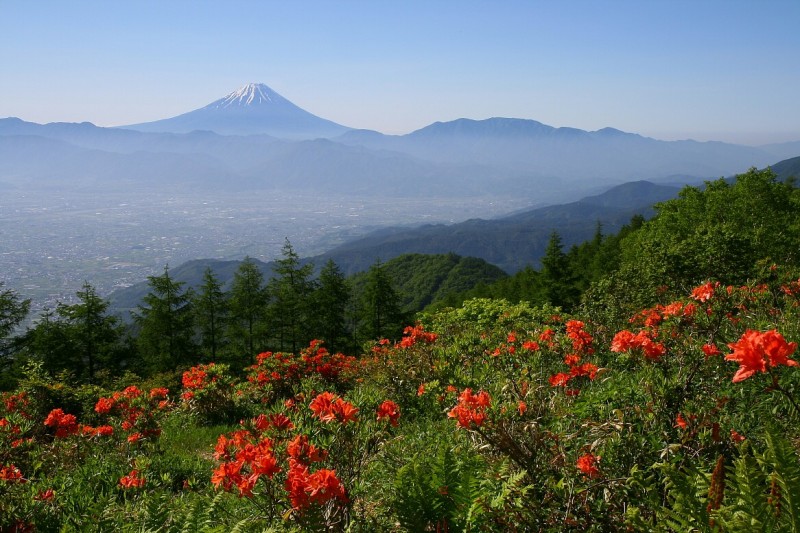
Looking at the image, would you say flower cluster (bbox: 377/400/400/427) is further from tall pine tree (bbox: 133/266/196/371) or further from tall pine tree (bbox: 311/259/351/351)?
tall pine tree (bbox: 311/259/351/351)

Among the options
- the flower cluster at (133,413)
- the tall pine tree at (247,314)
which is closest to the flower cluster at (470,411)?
the flower cluster at (133,413)

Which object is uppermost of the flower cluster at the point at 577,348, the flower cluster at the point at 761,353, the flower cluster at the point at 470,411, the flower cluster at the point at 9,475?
the flower cluster at the point at 761,353

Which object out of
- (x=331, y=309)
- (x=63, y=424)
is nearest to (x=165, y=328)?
(x=331, y=309)

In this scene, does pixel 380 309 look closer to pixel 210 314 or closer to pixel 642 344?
pixel 210 314

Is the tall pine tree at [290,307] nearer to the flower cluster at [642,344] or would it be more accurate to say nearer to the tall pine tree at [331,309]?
the tall pine tree at [331,309]

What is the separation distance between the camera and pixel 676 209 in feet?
89.5

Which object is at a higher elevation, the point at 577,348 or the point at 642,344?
the point at 642,344

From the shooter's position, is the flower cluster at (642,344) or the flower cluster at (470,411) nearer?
the flower cluster at (470,411)

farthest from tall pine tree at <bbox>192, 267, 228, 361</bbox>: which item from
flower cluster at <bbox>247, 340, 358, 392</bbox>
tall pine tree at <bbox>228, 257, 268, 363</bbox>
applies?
flower cluster at <bbox>247, 340, 358, 392</bbox>

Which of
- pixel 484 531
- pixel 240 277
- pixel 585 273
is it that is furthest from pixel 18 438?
pixel 585 273

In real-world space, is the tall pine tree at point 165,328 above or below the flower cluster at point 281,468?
below

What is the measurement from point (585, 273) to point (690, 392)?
43.9 m

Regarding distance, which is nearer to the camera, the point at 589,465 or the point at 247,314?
the point at 589,465

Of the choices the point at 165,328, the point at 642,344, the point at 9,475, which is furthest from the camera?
the point at 165,328
